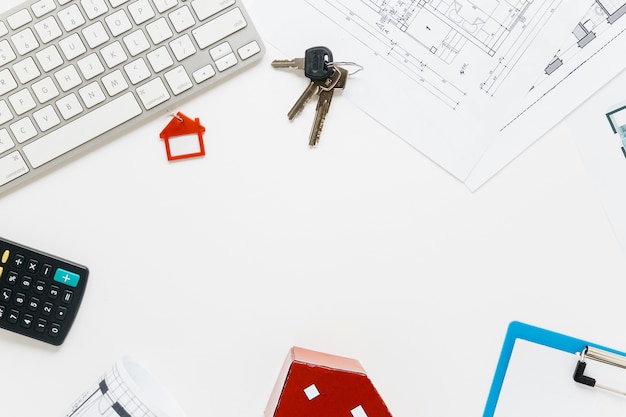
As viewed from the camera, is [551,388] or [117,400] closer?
[117,400]

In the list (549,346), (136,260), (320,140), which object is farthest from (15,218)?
(549,346)

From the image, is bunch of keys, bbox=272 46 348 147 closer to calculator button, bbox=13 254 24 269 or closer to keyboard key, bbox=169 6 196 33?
keyboard key, bbox=169 6 196 33

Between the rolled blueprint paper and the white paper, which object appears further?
the white paper

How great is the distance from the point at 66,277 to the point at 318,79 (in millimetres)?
325

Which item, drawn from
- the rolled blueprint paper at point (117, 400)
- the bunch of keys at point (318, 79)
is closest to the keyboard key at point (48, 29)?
the bunch of keys at point (318, 79)

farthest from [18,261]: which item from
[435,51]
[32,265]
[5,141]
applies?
[435,51]

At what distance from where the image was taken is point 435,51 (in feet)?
2.01

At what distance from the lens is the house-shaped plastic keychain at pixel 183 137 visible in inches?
23.9

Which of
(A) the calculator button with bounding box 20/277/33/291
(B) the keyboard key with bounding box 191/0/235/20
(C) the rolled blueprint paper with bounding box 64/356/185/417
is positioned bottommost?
(C) the rolled blueprint paper with bounding box 64/356/185/417

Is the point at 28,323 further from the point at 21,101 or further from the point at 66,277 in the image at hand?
the point at 21,101

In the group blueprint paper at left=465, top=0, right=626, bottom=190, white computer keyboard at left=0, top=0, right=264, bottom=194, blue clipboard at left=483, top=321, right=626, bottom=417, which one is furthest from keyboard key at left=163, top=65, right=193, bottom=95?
blue clipboard at left=483, top=321, right=626, bottom=417

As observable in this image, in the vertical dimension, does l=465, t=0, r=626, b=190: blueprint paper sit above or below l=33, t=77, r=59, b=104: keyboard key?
below

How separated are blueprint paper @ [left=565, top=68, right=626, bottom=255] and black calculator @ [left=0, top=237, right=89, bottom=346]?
54cm

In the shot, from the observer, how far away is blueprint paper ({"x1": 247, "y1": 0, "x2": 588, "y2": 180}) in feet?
1.99
